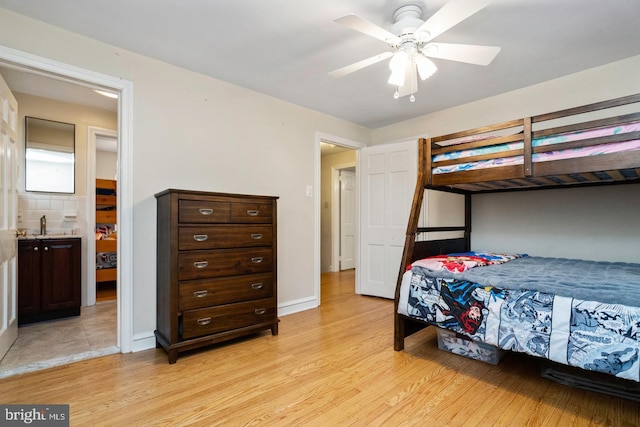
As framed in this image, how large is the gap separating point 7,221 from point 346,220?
4.82 m

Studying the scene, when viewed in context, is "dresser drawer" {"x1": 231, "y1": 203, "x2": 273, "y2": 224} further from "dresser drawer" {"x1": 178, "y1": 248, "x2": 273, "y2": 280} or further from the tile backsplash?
the tile backsplash

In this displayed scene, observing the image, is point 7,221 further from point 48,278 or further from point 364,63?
point 364,63

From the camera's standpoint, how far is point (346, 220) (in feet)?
20.2

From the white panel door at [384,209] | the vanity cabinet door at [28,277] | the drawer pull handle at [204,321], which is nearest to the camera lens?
the drawer pull handle at [204,321]

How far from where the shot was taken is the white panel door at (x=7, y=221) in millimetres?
2141

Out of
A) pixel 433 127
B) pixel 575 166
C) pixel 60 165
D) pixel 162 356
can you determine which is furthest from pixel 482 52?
pixel 60 165

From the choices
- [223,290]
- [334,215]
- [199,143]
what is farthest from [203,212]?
[334,215]

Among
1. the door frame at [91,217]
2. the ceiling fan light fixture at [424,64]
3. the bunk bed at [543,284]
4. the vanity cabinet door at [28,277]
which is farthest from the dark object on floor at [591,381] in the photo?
the door frame at [91,217]

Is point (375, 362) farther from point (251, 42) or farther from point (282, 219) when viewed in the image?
point (251, 42)

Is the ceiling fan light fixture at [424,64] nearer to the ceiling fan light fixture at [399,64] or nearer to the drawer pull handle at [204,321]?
the ceiling fan light fixture at [399,64]

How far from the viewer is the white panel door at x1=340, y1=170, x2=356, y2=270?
6.09m

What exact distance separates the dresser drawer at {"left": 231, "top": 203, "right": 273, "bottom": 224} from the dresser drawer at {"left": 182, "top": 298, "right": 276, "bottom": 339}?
26.4 inches

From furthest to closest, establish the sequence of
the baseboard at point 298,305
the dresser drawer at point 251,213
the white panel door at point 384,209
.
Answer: the white panel door at point 384,209 → the baseboard at point 298,305 → the dresser drawer at point 251,213

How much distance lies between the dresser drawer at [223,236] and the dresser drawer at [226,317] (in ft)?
1.55
